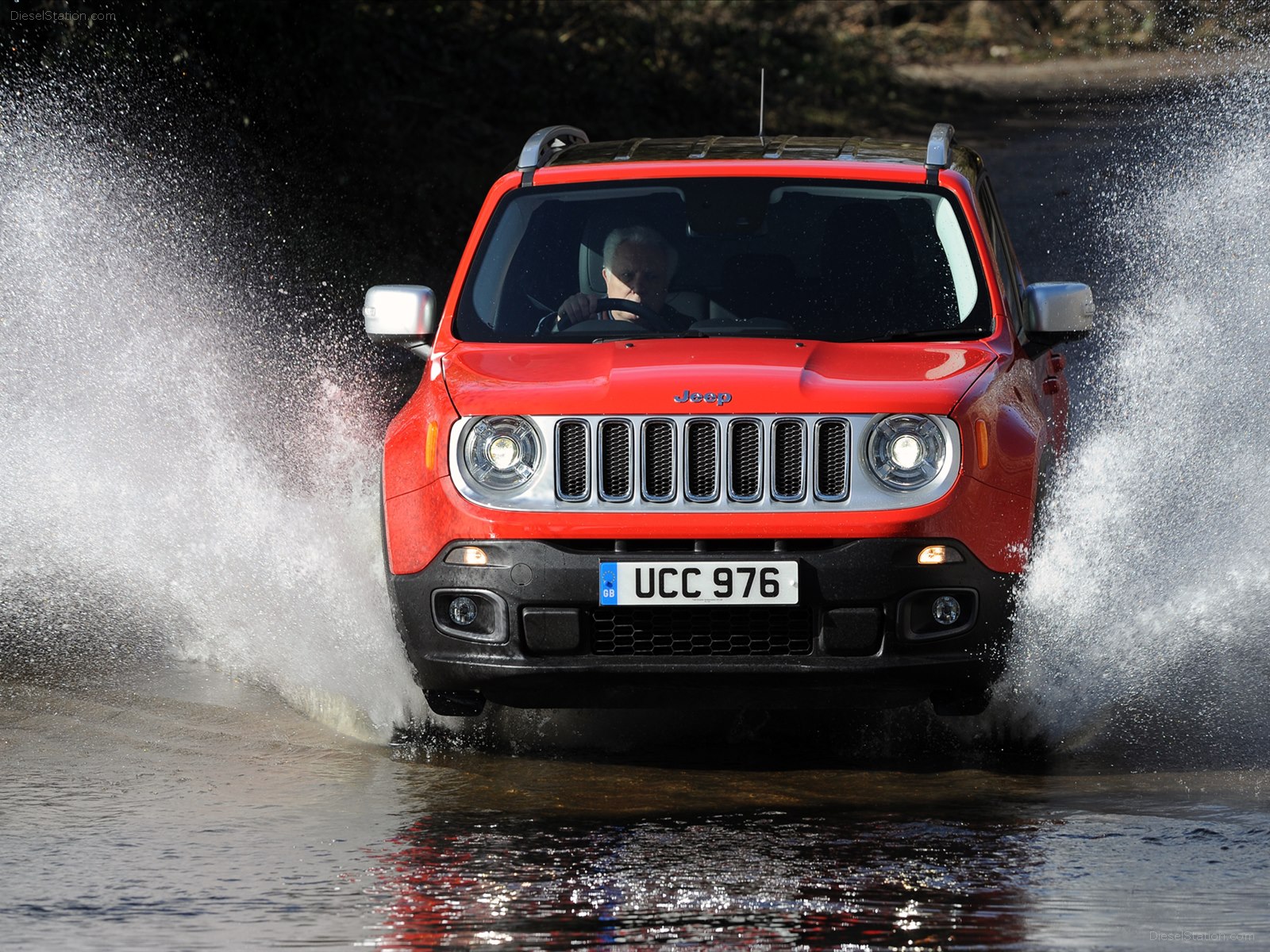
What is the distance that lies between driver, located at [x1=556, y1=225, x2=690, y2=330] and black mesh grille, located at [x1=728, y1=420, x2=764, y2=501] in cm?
101

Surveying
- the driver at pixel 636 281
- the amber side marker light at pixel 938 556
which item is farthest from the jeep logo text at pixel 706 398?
the driver at pixel 636 281

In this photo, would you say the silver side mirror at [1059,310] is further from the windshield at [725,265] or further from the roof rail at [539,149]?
the roof rail at [539,149]

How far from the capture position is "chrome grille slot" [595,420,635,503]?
20.0 feet

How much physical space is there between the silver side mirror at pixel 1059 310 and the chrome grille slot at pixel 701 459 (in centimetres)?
155

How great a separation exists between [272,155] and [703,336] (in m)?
10.2

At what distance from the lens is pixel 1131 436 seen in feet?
31.8

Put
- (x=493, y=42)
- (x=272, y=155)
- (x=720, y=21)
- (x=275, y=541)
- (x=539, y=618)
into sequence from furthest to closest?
(x=720, y=21) < (x=493, y=42) < (x=272, y=155) < (x=275, y=541) < (x=539, y=618)

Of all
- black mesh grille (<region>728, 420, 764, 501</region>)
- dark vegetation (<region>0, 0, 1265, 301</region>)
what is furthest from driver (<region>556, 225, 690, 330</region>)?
dark vegetation (<region>0, 0, 1265, 301</region>)

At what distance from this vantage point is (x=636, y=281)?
7.25 metres

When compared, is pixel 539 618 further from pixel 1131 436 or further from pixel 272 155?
pixel 272 155

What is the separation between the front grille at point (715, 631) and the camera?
6.05m

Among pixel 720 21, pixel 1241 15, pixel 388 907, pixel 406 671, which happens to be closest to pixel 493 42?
pixel 720 21

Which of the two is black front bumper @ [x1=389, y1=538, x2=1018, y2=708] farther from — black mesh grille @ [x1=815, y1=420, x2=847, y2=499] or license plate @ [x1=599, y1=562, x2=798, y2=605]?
black mesh grille @ [x1=815, y1=420, x2=847, y2=499]

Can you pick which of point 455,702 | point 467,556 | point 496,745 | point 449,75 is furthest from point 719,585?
point 449,75
